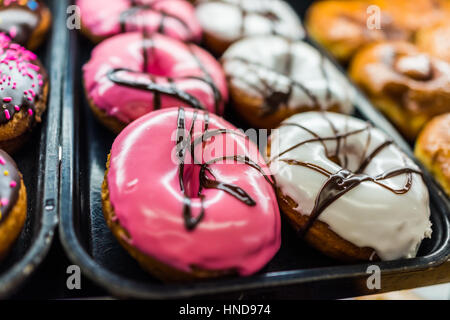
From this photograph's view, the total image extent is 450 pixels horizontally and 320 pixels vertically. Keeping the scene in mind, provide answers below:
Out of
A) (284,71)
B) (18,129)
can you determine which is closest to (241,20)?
(284,71)

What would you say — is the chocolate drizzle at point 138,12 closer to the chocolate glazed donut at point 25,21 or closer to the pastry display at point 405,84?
the chocolate glazed donut at point 25,21

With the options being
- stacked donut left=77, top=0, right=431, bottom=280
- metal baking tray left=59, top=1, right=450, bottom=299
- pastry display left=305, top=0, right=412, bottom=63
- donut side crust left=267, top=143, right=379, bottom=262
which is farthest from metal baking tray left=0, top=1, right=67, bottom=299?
pastry display left=305, top=0, right=412, bottom=63

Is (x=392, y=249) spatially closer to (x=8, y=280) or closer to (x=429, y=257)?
(x=429, y=257)

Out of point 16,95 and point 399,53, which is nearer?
point 16,95

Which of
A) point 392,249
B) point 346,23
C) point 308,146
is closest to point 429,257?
point 392,249

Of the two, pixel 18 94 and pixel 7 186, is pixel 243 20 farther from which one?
pixel 7 186

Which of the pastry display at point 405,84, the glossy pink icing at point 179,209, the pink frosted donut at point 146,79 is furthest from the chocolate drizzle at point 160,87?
the pastry display at point 405,84
